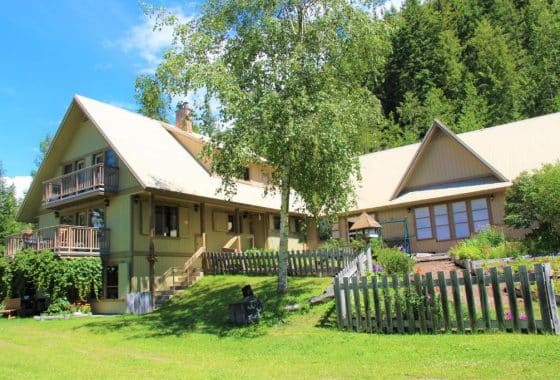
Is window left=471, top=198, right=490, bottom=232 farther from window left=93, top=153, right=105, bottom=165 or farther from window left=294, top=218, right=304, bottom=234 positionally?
window left=93, top=153, right=105, bottom=165

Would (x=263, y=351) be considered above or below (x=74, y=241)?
below

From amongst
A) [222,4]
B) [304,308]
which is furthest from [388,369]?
[222,4]

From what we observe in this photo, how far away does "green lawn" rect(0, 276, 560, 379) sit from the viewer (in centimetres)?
765

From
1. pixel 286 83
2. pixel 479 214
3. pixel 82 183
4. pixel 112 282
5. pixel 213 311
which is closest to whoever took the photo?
pixel 286 83

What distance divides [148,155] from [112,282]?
231 inches

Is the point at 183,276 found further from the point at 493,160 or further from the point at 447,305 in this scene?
the point at 493,160

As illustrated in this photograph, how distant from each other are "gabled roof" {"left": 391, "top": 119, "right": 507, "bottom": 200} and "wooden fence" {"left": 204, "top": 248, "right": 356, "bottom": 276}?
A: 10554 millimetres

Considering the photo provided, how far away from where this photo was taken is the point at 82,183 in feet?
74.6

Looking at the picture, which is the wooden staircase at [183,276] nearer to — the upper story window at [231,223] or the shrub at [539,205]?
the upper story window at [231,223]

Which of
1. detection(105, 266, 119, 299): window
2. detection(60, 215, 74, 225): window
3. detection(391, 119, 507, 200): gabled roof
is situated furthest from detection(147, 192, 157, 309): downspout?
detection(391, 119, 507, 200): gabled roof

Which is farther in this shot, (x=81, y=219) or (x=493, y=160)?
(x=493, y=160)

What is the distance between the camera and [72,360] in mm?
9914

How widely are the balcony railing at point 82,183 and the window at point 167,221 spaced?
2249 millimetres

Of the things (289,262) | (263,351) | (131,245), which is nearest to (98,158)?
(131,245)
